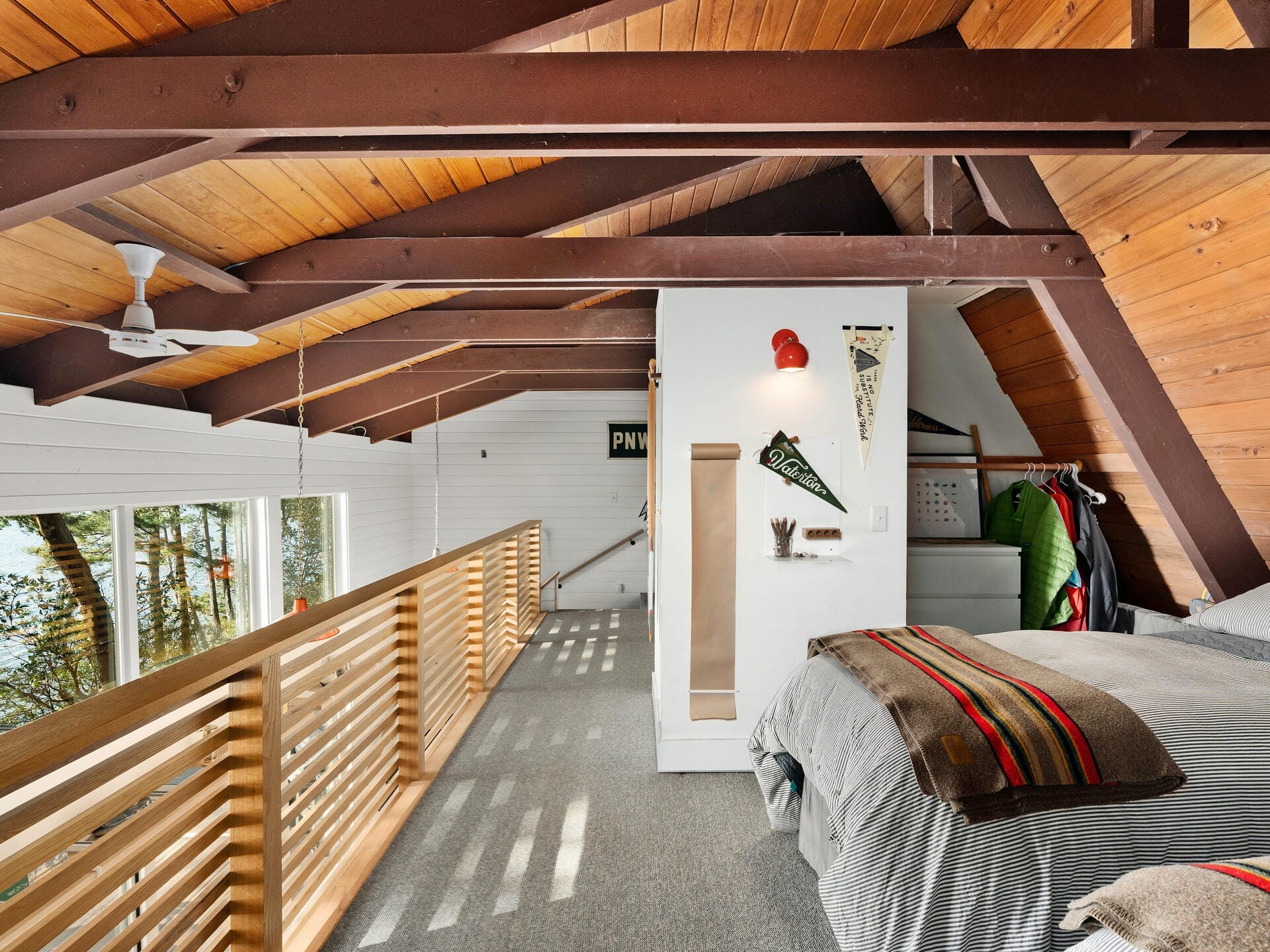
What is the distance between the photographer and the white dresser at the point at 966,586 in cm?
388

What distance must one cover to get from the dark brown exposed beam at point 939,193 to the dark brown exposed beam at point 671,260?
0.15ft

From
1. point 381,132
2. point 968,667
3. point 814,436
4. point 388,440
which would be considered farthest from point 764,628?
point 388,440

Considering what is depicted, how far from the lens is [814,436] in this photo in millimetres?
3336

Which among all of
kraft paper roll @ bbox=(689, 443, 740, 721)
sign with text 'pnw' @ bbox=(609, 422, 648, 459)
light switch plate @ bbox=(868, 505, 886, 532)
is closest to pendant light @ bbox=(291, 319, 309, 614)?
kraft paper roll @ bbox=(689, 443, 740, 721)

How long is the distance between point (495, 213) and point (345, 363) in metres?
1.79

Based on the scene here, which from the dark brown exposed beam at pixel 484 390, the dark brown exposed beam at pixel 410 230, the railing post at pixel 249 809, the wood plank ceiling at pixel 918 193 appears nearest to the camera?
the railing post at pixel 249 809

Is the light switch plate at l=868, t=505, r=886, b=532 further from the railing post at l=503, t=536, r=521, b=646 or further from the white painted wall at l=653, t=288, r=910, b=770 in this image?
the railing post at l=503, t=536, r=521, b=646

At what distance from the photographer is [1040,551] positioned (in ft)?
12.8

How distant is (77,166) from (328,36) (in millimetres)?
678

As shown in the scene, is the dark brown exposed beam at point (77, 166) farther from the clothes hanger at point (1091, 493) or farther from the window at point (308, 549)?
the clothes hanger at point (1091, 493)

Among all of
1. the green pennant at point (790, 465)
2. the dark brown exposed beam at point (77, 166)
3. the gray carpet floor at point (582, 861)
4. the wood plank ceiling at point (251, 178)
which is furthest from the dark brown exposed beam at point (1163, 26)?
the gray carpet floor at point (582, 861)

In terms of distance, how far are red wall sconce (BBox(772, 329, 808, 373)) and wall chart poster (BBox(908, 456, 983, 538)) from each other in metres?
1.50

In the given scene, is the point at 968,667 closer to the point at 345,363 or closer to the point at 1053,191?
the point at 1053,191

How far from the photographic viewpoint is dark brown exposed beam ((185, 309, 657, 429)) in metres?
4.11
